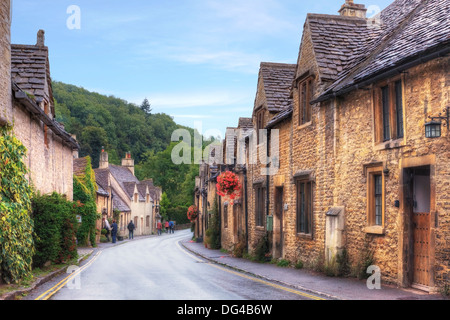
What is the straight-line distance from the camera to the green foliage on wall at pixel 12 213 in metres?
13.0

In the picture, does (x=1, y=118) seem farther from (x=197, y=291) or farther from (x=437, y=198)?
(x=437, y=198)

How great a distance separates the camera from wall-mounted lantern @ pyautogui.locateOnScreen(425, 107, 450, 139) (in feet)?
37.4

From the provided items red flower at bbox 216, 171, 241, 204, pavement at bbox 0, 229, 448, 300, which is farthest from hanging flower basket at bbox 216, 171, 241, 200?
pavement at bbox 0, 229, 448, 300

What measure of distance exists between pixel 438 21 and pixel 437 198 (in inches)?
185

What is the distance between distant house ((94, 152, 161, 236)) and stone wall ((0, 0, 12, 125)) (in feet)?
98.4

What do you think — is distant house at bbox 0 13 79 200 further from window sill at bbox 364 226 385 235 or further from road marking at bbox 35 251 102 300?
window sill at bbox 364 226 385 235

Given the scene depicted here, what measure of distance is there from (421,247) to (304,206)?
6.96 meters

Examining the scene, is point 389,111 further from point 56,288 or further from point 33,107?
point 33,107

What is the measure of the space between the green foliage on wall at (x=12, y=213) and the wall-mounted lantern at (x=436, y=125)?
9.52 m

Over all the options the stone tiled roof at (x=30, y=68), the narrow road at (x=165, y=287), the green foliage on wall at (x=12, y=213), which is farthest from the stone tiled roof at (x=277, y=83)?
the green foliage on wall at (x=12, y=213)

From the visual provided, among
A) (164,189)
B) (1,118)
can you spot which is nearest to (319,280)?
(1,118)

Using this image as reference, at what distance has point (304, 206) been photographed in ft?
63.5

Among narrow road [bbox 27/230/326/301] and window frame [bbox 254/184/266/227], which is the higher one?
window frame [bbox 254/184/266/227]

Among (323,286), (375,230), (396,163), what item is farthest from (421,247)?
(323,286)
